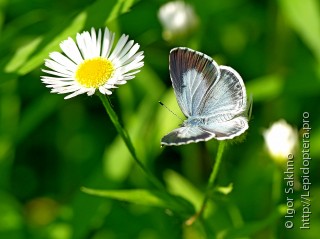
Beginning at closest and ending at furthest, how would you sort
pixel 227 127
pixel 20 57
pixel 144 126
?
pixel 227 127 < pixel 20 57 < pixel 144 126

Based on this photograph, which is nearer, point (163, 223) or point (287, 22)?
point (163, 223)

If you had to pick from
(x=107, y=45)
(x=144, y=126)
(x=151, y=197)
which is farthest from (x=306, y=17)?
(x=151, y=197)

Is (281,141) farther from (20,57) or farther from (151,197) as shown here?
(20,57)

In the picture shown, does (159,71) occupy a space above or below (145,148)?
above

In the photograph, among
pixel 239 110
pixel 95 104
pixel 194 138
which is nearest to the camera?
pixel 194 138

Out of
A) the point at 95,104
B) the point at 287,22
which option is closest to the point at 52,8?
the point at 95,104

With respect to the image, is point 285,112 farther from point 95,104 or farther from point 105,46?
point 105,46
